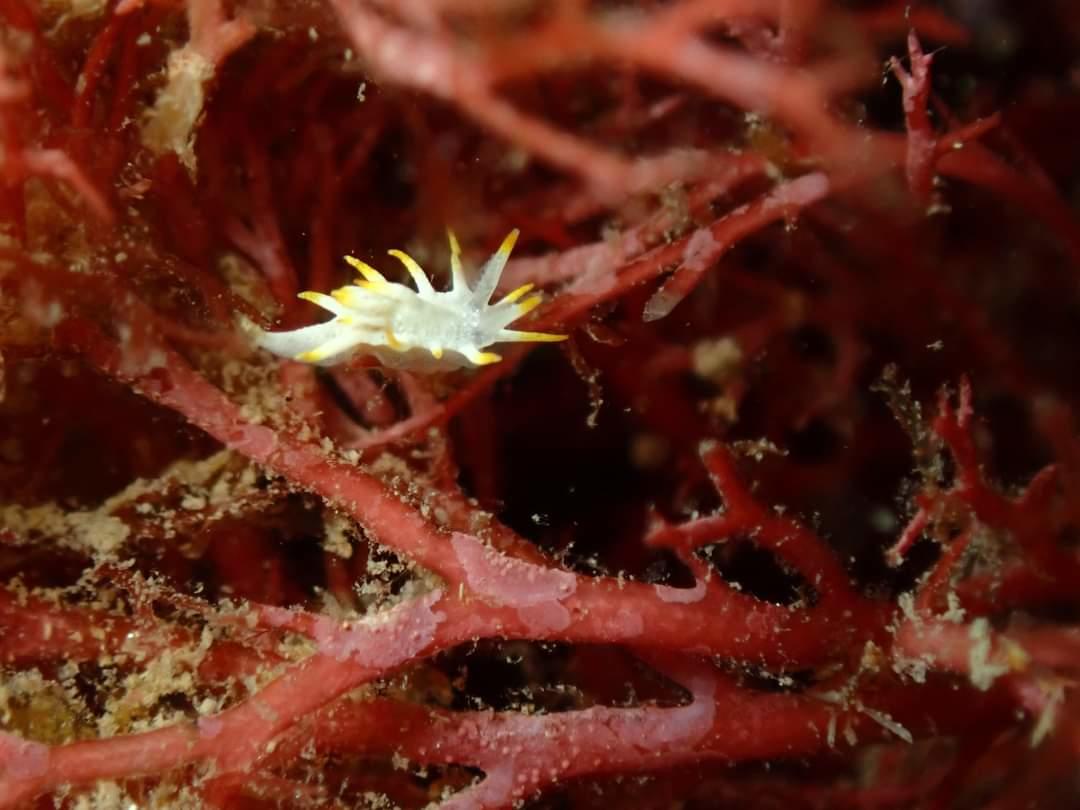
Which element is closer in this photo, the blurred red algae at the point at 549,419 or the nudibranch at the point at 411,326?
the blurred red algae at the point at 549,419

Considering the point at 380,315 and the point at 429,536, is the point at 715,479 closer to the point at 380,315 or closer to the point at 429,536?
the point at 429,536

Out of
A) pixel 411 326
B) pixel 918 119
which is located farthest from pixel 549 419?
pixel 918 119

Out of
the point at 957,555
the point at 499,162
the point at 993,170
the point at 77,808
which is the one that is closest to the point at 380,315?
the point at 499,162

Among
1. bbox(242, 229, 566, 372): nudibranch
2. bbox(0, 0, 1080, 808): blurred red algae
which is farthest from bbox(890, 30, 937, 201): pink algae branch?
bbox(242, 229, 566, 372): nudibranch

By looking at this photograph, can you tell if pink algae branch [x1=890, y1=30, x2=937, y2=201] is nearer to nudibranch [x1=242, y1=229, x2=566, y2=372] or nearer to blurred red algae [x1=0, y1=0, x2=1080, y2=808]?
blurred red algae [x1=0, y1=0, x2=1080, y2=808]

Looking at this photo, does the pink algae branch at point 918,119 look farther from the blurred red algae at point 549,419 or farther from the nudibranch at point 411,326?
the nudibranch at point 411,326

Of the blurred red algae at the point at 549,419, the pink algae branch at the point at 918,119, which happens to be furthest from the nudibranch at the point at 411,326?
the pink algae branch at the point at 918,119
